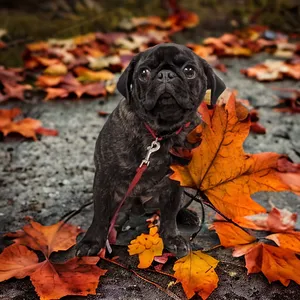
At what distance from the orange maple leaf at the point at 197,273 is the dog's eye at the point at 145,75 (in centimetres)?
73

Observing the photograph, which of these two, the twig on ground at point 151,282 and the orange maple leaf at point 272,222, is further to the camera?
the orange maple leaf at point 272,222

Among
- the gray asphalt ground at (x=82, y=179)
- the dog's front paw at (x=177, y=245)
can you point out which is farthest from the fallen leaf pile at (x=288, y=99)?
the dog's front paw at (x=177, y=245)

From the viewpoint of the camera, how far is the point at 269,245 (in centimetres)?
211

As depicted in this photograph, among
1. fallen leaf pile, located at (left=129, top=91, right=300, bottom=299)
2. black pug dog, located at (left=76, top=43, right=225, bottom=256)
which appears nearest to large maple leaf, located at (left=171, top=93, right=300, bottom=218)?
fallen leaf pile, located at (left=129, top=91, right=300, bottom=299)

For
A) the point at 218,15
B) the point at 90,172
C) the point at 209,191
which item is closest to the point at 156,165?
the point at 209,191

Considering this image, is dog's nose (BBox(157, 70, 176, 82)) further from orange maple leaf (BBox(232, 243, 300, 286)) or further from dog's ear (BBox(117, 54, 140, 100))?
orange maple leaf (BBox(232, 243, 300, 286))

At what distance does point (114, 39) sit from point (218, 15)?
1.54 metres

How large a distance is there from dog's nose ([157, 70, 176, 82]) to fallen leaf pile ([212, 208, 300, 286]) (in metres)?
0.68

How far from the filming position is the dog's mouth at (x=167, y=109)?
200 cm

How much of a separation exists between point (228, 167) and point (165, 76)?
435 mm

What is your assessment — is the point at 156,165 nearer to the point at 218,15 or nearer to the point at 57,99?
the point at 57,99

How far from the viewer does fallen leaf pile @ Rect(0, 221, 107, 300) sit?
6.35 ft

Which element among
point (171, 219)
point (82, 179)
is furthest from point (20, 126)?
point (171, 219)

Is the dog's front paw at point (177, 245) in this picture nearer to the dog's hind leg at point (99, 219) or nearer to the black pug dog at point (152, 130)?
the black pug dog at point (152, 130)
